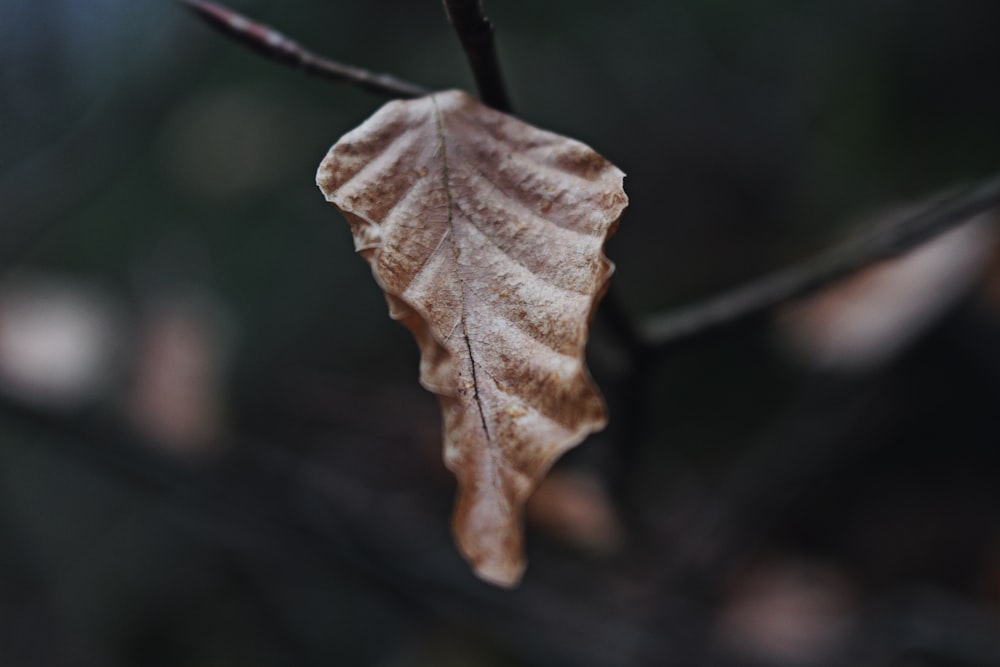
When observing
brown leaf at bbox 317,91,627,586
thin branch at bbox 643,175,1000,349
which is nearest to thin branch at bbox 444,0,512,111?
brown leaf at bbox 317,91,627,586

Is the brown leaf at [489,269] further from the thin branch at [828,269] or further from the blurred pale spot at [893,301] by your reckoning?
the blurred pale spot at [893,301]

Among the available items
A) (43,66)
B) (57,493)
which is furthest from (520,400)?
(57,493)

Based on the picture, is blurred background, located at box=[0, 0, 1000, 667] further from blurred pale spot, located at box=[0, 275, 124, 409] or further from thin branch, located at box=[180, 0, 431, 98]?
thin branch, located at box=[180, 0, 431, 98]

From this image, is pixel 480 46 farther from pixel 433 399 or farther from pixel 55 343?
pixel 55 343

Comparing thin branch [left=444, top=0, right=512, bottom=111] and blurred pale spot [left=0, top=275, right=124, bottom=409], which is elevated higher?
thin branch [left=444, top=0, right=512, bottom=111]

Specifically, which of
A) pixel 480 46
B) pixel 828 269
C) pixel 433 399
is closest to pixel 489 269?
pixel 480 46

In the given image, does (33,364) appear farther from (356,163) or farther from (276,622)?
(356,163)

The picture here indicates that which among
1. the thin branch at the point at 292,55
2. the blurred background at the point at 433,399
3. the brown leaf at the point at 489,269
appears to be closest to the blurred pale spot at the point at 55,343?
the blurred background at the point at 433,399
